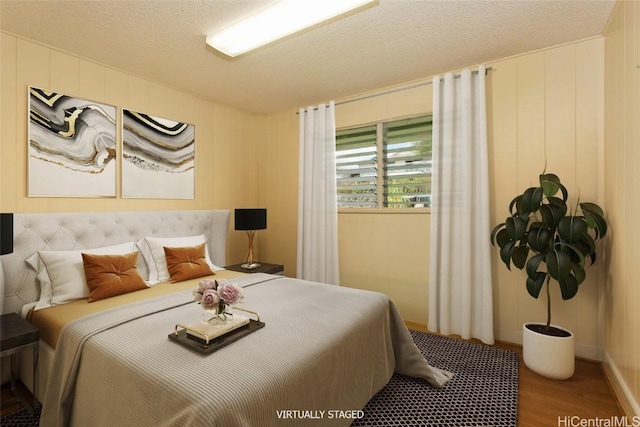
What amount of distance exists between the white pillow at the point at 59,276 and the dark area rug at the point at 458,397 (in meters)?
2.18

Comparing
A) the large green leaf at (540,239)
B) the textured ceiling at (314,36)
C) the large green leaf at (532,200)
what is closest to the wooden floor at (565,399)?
the large green leaf at (540,239)

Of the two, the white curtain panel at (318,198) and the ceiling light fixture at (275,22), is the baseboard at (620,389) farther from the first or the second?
the ceiling light fixture at (275,22)

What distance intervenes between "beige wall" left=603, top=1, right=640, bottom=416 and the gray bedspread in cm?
112

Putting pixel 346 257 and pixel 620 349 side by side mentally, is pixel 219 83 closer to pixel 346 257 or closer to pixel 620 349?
pixel 346 257

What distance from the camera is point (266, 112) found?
447 centimetres

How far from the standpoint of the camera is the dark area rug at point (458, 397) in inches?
72.5

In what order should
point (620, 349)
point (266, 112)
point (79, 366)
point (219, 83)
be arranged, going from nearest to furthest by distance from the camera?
point (79, 366), point (620, 349), point (219, 83), point (266, 112)

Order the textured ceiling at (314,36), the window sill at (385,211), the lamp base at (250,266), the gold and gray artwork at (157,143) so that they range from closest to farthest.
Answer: the textured ceiling at (314,36), the gold and gray artwork at (157,143), the window sill at (385,211), the lamp base at (250,266)

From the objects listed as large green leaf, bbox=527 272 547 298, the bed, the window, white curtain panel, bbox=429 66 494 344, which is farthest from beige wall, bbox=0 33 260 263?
large green leaf, bbox=527 272 547 298

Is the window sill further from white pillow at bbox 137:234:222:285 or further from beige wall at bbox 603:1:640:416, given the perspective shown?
white pillow at bbox 137:234:222:285

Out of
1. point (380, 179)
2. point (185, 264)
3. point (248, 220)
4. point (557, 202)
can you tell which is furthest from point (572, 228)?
point (185, 264)

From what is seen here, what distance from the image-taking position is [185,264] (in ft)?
9.59

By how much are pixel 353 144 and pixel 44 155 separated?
301 centimetres

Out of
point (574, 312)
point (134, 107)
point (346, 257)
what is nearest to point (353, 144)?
point (346, 257)
